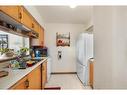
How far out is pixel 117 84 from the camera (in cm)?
76

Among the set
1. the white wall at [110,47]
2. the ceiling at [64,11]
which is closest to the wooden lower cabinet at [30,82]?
the white wall at [110,47]

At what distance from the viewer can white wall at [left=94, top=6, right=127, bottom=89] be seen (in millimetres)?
729

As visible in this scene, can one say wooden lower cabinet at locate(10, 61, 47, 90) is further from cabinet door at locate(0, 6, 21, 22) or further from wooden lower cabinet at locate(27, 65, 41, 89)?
cabinet door at locate(0, 6, 21, 22)

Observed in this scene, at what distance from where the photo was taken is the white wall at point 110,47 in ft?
2.39

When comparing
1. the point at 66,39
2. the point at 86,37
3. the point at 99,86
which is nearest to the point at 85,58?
the point at 86,37

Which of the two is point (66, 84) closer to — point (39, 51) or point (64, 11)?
point (39, 51)

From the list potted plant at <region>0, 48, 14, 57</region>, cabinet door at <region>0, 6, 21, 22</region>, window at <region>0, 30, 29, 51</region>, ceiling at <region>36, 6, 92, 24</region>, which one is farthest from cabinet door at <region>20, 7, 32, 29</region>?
ceiling at <region>36, 6, 92, 24</region>

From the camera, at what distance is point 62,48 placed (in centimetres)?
655

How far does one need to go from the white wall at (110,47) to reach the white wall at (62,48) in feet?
18.9

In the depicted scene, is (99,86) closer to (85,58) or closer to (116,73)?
(116,73)

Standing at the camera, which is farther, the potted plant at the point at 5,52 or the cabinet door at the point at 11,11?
the potted plant at the point at 5,52

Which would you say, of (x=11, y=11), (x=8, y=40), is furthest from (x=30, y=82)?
(x=8, y=40)

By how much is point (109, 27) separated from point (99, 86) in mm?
318

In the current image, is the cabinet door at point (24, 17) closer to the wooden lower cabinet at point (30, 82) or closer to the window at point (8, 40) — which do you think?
the window at point (8, 40)
